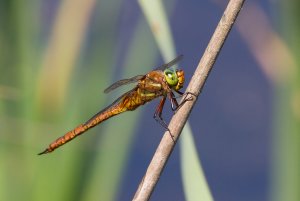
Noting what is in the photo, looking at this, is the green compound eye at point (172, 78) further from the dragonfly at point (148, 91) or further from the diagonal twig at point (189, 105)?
the diagonal twig at point (189, 105)

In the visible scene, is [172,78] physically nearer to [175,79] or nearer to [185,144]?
[175,79]

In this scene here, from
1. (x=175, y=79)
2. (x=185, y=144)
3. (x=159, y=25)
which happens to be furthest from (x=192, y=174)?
(x=175, y=79)

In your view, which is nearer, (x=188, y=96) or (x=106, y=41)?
(x=188, y=96)

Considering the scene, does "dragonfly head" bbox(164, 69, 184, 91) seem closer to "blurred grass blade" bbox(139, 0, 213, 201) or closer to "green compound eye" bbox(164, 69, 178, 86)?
"green compound eye" bbox(164, 69, 178, 86)

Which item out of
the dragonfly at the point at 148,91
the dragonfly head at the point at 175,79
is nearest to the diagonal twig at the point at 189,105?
the dragonfly at the point at 148,91

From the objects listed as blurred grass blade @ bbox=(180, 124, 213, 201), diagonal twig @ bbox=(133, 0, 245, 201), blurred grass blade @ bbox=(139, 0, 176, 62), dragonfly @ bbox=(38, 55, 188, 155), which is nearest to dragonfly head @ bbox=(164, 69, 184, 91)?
dragonfly @ bbox=(38, 55, 188, 155)

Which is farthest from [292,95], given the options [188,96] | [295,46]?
[188,96]

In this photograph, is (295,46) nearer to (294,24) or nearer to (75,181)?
(294,24)
